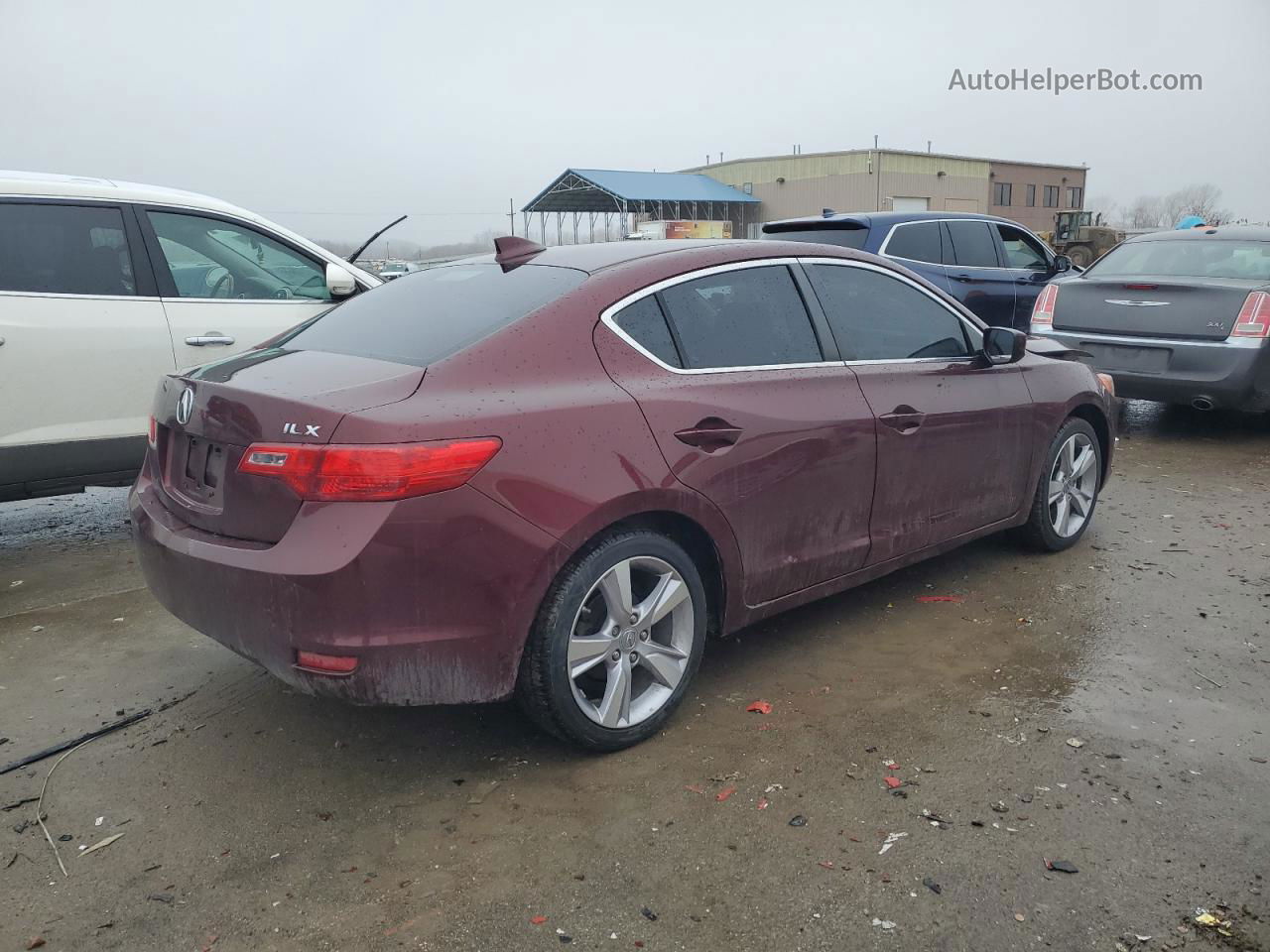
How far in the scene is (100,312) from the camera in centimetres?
498

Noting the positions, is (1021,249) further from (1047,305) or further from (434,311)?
(434,311)

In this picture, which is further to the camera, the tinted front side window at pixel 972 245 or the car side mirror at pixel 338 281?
the tinted front side window at pixel 972 245

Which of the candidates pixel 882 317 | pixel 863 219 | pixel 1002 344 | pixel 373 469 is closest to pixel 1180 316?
pixel 863 219

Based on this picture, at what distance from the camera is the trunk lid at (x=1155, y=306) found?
725 cm

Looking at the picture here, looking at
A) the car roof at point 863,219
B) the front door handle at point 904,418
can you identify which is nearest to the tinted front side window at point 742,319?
the front door handle at point 904,418

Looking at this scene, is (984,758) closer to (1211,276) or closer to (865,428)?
(865,428)

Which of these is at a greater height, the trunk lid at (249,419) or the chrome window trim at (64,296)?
the chrome window trim at (64,296)

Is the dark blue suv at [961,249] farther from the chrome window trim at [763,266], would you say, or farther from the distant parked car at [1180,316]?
the chrome window trim at [763,266]

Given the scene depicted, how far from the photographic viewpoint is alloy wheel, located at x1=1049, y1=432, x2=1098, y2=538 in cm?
494

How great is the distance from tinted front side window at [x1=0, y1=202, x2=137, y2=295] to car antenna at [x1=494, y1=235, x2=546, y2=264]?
2469 mm

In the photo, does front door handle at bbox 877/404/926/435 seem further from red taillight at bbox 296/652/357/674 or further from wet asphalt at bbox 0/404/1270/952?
red taillight at bbox 296/652/357/674

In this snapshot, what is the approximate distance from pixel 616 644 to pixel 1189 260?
23.1 ft

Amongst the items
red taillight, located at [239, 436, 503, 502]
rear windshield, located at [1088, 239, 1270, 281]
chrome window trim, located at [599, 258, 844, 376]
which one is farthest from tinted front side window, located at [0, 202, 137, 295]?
rear windshield, located at [1088, 239, 1270, 281]

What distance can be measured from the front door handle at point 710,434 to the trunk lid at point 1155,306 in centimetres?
549
